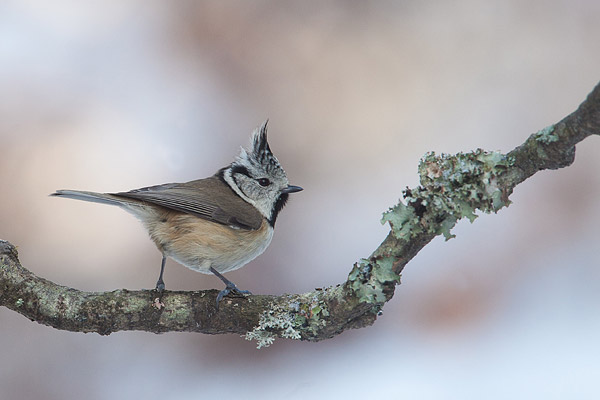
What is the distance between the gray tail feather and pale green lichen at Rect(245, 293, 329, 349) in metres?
0.73

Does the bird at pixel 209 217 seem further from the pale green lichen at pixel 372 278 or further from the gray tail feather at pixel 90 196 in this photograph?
the pale green lichen at pixel 372 278

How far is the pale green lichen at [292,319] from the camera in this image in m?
1.78

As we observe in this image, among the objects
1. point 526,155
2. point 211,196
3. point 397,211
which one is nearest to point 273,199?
point 211,196

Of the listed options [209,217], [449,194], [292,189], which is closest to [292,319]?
[449,194]

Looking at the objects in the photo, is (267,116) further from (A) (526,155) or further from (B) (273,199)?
(A) (526,155)

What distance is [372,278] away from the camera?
160cm

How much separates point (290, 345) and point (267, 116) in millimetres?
1023

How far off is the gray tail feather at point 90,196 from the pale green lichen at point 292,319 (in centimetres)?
73

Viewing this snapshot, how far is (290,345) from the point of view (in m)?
2.61

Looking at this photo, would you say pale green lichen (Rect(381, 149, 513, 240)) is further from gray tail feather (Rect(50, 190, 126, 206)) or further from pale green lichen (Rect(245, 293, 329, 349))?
gray tail feather (Rect(50, 190, 126, 206))

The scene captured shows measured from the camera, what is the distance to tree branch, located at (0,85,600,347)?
4.47 feet

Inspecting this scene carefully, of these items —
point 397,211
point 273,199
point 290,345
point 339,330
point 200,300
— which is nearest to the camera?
point 397,211

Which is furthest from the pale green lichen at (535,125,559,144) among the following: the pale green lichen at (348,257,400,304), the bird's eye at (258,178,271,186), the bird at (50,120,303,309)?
the bird's eye at (258,178,271,186)

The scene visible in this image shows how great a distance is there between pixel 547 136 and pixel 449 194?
9.8 inches
